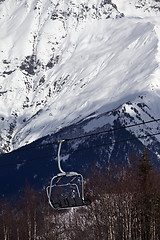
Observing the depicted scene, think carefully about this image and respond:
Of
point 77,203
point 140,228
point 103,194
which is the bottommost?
point 77,203

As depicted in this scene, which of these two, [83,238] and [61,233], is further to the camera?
[61,233]

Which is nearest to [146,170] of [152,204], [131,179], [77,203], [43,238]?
[131,179]

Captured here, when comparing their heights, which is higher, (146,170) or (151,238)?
(146,170)

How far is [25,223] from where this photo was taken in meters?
90.7

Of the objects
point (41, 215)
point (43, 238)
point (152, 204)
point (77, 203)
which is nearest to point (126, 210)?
point (152, 204)

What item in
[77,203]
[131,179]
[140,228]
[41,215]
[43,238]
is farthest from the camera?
[41,215]

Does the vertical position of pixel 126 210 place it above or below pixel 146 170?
below

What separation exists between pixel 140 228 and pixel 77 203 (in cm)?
3365

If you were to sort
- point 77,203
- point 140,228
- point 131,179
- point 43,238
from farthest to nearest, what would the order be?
point 43,238 → point 131,179 → point 140,228 → point 77,203

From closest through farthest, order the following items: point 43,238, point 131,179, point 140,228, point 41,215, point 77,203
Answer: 1. point 77,203
2. point 140,228
3. point 131,179
4. point 43,238
5. point 41,215

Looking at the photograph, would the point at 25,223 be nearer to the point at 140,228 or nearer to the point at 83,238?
the point at 83,238

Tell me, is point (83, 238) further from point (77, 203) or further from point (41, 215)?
point (77, 203)

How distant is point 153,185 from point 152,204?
2.08 metres

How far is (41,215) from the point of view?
94.6 metres
